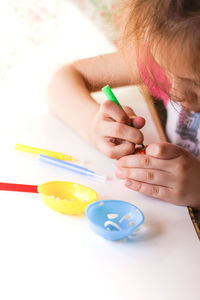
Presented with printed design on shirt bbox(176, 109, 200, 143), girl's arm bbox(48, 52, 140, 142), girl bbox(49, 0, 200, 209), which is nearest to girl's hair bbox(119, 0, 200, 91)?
girl bbox(49, 0, 200, 209)

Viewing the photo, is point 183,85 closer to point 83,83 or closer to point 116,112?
point 116,112

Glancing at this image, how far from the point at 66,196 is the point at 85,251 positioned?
111 mm

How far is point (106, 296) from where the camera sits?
40cm

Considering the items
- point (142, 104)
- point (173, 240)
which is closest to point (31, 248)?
point (173, 240)

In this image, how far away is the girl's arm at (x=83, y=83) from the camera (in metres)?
0.75

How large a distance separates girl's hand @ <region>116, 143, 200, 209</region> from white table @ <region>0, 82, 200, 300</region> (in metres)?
0.02

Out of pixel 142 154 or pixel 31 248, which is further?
pixel 142 154

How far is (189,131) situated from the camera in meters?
0.85

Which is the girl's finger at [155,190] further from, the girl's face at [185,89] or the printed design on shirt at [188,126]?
the printed design on shirt at [188,126]

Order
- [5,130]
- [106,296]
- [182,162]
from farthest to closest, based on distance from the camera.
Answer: [5,130]
[182,162]
[106,296]

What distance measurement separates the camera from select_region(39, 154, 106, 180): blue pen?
603 mm

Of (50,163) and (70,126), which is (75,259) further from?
(70,126)

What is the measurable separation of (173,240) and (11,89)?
52 cm

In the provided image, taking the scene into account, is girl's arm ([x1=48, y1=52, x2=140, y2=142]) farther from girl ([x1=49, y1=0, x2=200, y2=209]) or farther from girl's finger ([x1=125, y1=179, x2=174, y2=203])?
girl's finger ([x1=125, y1=179, x2=174, y2=203])
